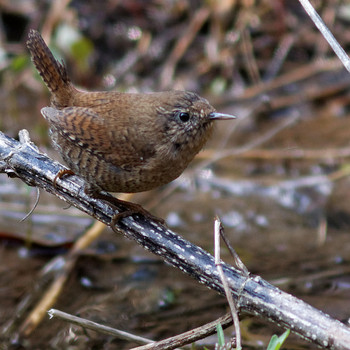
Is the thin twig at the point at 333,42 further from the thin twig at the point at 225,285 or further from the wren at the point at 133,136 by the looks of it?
the thin twig at the point at 225,285

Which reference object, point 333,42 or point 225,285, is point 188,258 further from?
point 333,42

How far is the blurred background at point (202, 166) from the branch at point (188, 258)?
77cm

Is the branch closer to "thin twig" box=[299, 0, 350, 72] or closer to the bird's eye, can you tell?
the bird's eye

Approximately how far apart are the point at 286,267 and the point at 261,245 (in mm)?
388

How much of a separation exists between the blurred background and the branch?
0.77 meters

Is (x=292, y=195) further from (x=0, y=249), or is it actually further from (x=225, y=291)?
(x=225, y=291)

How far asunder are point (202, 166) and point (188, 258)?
2580 mm

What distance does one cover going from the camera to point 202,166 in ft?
16.8

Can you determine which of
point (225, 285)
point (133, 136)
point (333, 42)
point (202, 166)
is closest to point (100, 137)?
point (133, 136)

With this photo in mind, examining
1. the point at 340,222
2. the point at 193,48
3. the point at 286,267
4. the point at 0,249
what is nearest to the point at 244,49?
the point at 193,48

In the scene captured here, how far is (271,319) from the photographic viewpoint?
2416 millimetres

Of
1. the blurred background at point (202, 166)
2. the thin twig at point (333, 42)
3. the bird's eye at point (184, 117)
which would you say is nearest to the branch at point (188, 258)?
the bird's eye at point (184, 117)

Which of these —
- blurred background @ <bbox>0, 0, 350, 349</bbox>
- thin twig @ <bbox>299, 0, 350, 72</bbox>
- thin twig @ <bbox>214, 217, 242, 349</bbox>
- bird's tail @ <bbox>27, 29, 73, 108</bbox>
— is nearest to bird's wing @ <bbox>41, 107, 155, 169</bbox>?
bird's tail @ <bbox>27, 29, 73, 108</bbox>

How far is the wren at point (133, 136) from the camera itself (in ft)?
9.61
